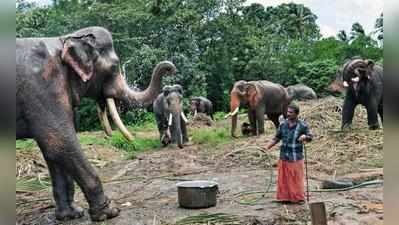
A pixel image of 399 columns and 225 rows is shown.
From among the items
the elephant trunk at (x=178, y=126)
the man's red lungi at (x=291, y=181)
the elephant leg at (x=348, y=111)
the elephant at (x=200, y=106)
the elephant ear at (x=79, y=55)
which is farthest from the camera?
the elephant at (x=200, y=106)

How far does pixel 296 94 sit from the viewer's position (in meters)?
22.4

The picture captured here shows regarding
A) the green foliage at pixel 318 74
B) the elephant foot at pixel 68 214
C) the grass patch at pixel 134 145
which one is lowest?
the elephant foot at pixel 68 214

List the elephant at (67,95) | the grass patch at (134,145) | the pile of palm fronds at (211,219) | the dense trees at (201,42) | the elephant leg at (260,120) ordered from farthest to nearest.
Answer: the dense trees at (201,42)
the elephant leg at (260,120)
the grass patch at (134,145)
the pile of palm fronds at (211,219)
the elephant at (67,95)

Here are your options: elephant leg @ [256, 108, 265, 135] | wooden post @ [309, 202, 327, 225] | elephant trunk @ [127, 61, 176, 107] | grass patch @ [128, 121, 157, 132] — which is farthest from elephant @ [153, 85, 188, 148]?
wooden post @ [309, 202, 327, 225]

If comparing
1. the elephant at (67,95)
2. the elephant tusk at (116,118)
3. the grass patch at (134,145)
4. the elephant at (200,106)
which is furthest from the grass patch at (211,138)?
the elephant at (67,95)

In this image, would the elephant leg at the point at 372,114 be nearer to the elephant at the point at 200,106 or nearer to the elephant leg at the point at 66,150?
the elephant leg at the point at 66,150

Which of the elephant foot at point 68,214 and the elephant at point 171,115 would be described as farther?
the elephant at point 171,115

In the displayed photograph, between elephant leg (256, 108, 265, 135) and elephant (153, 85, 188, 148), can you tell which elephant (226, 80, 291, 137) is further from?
elephant (153, 85, 188, 148)

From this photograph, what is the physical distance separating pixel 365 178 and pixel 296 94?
1547cm

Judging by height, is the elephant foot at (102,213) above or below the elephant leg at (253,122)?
below

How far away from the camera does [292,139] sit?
5.67m

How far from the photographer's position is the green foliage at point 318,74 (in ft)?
89.3

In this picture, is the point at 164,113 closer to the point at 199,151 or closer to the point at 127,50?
the point at 199,151
